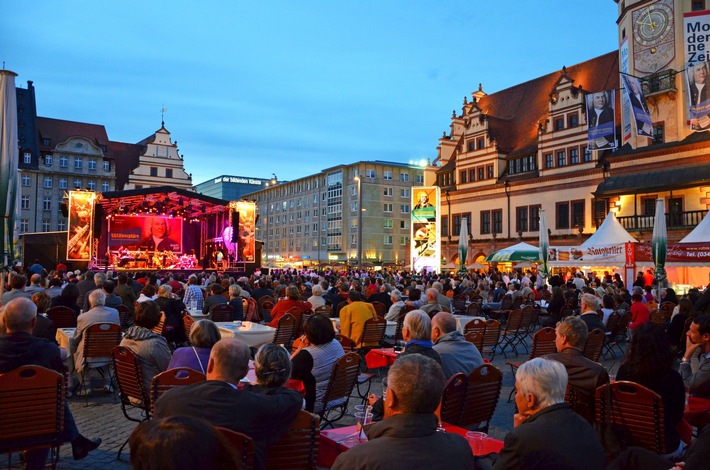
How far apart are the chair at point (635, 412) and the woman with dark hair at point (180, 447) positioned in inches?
139

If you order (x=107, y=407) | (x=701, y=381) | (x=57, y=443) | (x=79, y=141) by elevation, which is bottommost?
(x=107, y=407)

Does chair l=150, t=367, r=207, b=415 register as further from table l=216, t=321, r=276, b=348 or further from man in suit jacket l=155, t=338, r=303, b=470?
table l=216, t=321, r=276, b=348

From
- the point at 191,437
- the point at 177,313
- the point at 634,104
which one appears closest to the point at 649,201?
the point at 634,104

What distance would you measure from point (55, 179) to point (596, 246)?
183 feet

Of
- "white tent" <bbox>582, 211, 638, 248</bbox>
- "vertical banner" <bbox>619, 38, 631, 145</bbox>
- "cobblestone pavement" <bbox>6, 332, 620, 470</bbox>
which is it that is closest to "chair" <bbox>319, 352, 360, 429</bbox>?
"cobblestone pavement" <bbox>6, 332, 620, 470</bbox>

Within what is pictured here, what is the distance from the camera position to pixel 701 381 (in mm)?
4996

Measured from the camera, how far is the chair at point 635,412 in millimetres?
4125

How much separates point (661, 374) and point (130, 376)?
5062mm

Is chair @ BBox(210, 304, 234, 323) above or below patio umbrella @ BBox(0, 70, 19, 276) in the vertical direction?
below

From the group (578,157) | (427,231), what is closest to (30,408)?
(427,231)

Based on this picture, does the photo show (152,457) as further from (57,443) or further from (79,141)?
(79,141)

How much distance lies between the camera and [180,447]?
5.04ft

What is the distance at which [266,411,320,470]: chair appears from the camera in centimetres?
346

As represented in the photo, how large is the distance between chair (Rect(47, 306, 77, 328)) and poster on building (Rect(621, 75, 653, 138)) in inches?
1035
